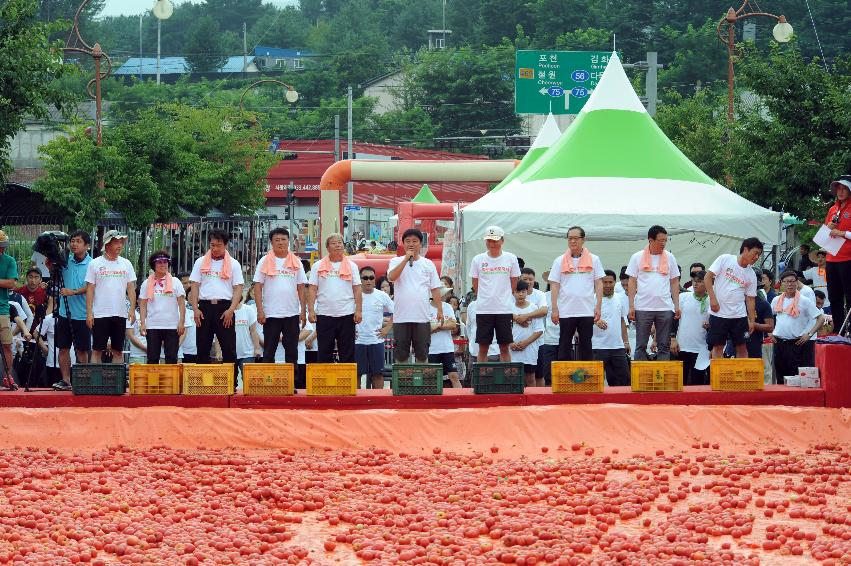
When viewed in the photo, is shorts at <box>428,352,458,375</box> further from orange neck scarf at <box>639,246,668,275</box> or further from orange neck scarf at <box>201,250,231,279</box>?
orange neck scarf at <box>201,250,231,279</box>

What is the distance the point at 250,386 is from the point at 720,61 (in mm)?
56818

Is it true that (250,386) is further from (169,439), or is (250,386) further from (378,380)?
(378,380)

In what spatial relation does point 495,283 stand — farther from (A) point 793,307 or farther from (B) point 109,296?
(B) point 109,296

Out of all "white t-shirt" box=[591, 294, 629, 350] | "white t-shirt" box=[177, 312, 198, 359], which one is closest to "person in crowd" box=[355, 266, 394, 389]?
"white t-shirt" box=[177, 312, 198, 359]

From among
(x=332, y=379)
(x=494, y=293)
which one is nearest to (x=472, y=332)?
(x=494, y=293)

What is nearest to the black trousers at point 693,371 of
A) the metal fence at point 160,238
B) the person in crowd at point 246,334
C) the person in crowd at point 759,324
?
the person in crowd at point 759,324

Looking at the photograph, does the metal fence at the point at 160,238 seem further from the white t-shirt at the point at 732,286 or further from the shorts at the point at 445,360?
the white t-shirt at the point at 732,286

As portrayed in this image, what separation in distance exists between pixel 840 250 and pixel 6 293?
26.3 ft

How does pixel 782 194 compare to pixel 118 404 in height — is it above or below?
above

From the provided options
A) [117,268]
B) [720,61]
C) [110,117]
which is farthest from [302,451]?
[720,61]

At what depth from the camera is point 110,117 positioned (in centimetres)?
5891

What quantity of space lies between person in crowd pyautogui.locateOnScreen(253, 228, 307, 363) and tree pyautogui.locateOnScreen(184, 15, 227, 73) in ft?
284

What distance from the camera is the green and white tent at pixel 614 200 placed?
54.8ft

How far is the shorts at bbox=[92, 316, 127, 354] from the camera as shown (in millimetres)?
12625
